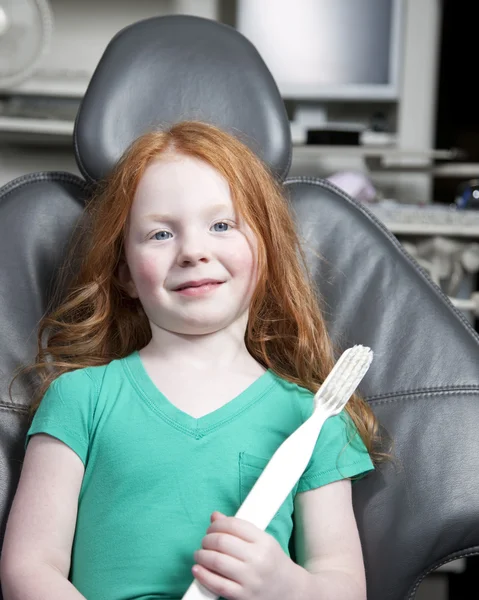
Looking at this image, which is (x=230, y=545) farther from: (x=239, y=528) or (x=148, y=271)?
(x=148, y=271)

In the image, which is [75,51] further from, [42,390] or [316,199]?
[42,390]

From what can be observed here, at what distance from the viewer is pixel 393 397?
3.68ft

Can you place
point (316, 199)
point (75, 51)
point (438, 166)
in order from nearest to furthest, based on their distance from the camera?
point (316, 199), point (438, 166), point (75, 51)

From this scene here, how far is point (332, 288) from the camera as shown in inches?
47.5

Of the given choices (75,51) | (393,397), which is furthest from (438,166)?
(393,397)

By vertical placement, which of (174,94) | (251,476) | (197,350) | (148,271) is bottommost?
(251,476)

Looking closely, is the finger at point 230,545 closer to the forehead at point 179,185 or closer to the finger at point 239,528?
the finger at point 239,528

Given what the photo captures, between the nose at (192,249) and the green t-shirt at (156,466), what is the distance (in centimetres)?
16

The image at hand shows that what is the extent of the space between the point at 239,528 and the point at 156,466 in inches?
6.9

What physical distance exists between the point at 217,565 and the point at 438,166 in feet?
5.93

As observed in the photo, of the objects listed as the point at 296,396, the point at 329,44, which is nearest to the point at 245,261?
the point at 296,396

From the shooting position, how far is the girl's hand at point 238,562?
31.8 inches

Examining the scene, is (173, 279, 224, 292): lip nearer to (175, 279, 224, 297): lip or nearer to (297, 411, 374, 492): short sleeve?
(175, 279, 224, 297): lip

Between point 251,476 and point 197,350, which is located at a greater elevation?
point 197,350
